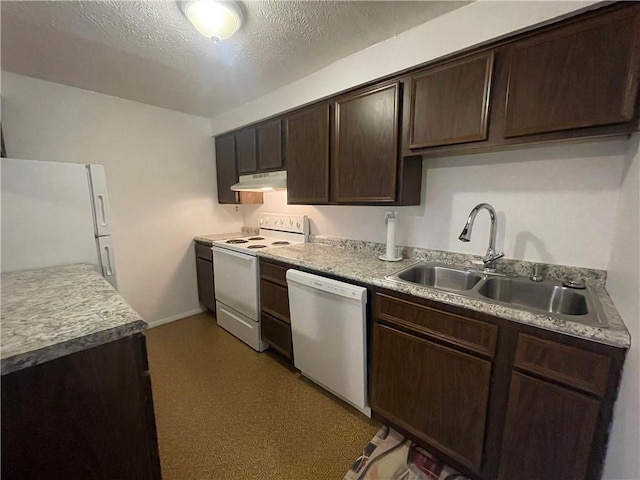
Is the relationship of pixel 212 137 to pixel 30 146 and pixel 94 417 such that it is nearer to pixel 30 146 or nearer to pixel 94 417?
pixel 30 146

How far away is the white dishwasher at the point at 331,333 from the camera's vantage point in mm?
1589

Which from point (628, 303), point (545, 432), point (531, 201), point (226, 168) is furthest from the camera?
point (226, 168)

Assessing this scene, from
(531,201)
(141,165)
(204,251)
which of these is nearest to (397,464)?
(531,201)

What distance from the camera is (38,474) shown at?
82 cm

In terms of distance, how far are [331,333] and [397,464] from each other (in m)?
0.76

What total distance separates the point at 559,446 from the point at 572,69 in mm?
1546

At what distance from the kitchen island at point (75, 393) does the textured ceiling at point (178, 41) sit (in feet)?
4.90

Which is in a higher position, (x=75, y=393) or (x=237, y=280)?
(x=75, y=393)

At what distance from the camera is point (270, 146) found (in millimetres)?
2529

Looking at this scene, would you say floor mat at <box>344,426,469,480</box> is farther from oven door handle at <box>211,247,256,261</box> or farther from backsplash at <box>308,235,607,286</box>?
oven door handle at <box>211,247,256,261</box>

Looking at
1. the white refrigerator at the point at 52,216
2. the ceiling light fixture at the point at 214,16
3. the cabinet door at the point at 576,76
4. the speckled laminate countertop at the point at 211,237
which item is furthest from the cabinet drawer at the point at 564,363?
the speckled laminate countertop at the point at 211,237

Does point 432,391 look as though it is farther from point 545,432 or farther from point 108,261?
point 108,261

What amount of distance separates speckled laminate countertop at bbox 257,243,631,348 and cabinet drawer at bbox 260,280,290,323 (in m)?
0.26

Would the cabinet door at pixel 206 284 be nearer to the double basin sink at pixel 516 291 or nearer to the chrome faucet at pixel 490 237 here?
the double basin sink at pixel 516 291
